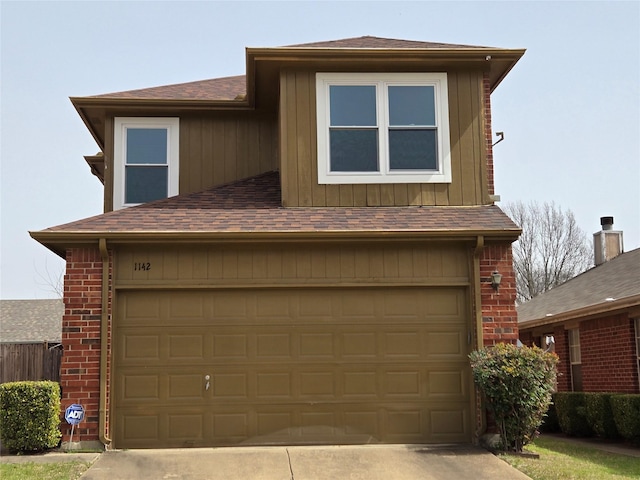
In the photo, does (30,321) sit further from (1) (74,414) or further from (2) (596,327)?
(2) (596,327)

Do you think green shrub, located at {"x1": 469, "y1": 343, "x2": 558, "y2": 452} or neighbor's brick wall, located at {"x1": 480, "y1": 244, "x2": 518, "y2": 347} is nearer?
green shrub, located at {"x1": 469, "y1": 343, "x2": 558, "y2": 452}

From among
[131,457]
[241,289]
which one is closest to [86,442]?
[131,457]

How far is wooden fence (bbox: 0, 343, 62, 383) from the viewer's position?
38.8 ft

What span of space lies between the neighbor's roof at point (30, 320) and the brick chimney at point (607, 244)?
2141 cm

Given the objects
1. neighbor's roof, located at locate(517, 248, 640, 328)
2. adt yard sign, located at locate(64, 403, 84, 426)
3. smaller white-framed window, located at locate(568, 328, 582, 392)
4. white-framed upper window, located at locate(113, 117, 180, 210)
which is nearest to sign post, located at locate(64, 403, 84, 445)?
adt yard sign, located at locate(64, 403, 84, 426)

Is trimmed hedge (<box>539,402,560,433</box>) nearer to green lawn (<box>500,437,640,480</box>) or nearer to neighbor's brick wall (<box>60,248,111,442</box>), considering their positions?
green lawn (<box>500,437,640,480</box>)

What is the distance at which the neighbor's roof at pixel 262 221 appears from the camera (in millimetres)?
10953

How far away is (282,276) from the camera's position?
11250 millimetres

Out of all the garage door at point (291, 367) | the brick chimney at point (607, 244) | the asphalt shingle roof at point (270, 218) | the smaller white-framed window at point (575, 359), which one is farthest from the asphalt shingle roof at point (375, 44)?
the brick chimney at point (607, 244)

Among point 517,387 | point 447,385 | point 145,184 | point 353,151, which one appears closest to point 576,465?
point 517,387

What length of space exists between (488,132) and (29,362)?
8005mm

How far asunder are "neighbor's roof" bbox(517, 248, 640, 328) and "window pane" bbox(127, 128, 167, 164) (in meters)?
8.53

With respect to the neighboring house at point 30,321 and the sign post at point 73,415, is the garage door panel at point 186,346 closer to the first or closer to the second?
the sign post at point 73,415

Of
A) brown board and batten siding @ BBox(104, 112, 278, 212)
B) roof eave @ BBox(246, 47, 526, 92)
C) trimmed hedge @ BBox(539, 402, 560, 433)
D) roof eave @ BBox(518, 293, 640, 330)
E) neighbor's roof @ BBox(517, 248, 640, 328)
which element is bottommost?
trimmed hedge @ BBox(539, 402, 560, 433)
